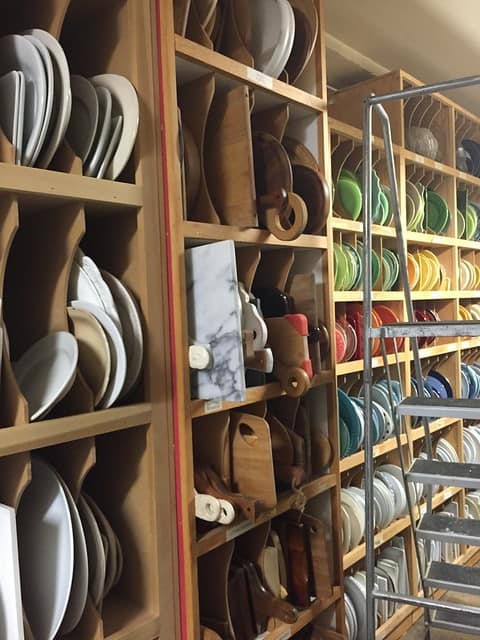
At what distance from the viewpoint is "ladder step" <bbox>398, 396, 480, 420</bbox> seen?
1.26 m

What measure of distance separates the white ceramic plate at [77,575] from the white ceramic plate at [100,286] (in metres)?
0.32

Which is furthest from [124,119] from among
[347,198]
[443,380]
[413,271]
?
[443,380]

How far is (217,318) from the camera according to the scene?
4.12ft

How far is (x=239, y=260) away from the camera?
1.48 m

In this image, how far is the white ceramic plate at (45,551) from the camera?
1019 mm

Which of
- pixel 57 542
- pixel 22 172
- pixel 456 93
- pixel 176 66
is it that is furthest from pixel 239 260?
pixel 456 93

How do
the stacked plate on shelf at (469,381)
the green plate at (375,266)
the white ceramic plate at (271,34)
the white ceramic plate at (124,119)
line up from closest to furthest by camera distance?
the white ceramic plate at (124,119)
the white ceramic plate at (271,34)
the green plate at (375,266)
the stacked plate on shelf at (469,381)

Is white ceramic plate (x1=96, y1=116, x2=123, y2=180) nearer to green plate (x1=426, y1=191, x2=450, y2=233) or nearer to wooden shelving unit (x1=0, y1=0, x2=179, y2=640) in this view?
wooden shelving unit (x1=0, y1=0, x2=179, y2=640)

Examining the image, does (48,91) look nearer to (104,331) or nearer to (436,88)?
(104,331)

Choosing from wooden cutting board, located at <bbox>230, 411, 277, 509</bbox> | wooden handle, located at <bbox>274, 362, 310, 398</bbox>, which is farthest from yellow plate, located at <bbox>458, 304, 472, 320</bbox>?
wooden cutting board, located at <bbox>230, 411, 277, 509</bbox>

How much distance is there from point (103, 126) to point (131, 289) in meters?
0.32

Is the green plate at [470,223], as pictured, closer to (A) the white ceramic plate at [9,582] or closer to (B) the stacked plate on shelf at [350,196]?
(B) the stacked plate on shelf at [350,196]

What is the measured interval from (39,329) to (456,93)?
288cm

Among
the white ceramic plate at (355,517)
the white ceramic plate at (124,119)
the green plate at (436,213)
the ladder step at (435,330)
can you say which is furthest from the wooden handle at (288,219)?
the green plate at (436,213)
